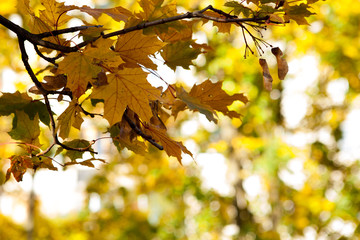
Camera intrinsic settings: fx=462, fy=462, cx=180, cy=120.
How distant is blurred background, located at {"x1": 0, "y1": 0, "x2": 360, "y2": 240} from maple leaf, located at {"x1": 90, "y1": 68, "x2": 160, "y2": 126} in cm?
279

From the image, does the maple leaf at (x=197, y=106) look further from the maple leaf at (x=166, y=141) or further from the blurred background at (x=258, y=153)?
the blurred background at (x=258, y=153)

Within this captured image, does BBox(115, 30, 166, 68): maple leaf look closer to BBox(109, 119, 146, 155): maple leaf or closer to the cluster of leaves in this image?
the cluster of leaves

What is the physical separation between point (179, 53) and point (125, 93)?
20 cm

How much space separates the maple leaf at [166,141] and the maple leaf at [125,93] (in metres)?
0.06

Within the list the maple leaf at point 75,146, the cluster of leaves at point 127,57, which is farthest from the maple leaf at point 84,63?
the maple leaf at point 75,146

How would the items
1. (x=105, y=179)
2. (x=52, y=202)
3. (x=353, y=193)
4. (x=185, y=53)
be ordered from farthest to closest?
(x=52, y=202), (x=105, y=179), (x=353, y=193), (x=185, y=53)

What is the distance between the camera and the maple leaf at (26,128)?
0.90 meters

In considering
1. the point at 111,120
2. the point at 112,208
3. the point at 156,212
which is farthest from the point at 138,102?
the point at 156,212

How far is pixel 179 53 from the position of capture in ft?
2.86

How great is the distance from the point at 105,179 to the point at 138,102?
13.1 ft

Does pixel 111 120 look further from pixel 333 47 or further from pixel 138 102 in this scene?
pixel 333 47

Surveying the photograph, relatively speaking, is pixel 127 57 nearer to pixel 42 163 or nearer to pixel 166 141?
pixel 166 141

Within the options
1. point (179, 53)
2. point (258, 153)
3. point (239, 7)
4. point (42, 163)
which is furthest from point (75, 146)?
point (258, 153)

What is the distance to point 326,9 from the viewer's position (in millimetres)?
4051
